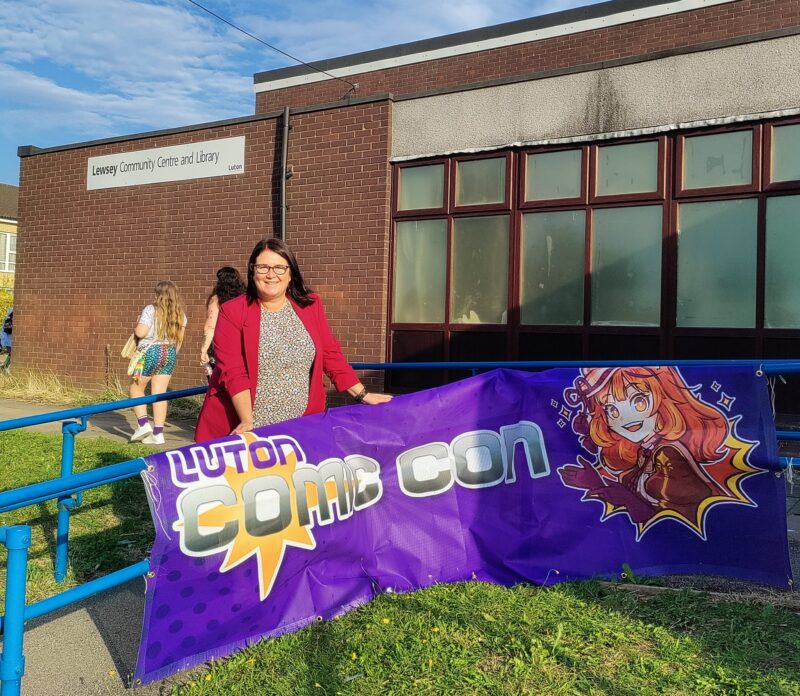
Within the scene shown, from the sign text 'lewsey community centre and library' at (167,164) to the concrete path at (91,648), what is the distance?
777cm

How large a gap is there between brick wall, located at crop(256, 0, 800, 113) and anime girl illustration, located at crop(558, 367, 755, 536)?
38.5 ft

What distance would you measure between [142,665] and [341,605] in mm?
997

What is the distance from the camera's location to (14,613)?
2369mm

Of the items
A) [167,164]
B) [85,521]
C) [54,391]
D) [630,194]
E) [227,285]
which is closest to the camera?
[85,521]

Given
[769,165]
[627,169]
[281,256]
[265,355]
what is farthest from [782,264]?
[265,355]

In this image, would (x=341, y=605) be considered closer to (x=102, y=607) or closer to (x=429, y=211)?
(x=102, y=607)

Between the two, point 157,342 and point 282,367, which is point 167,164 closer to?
point 157,342

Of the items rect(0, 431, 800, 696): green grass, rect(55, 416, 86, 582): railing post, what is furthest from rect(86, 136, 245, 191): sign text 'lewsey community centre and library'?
rect(0, 431, 800, 696): green grass

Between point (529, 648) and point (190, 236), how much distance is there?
30.6ft

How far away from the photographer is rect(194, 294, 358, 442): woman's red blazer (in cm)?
370

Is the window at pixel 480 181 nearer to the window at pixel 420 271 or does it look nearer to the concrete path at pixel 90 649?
the window at pixel 420 271

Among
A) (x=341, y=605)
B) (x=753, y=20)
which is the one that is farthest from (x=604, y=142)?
(x=753, y=20)

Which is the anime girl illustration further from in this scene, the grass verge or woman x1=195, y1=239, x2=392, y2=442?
the grass verge

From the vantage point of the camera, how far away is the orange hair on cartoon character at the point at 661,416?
3.86m
